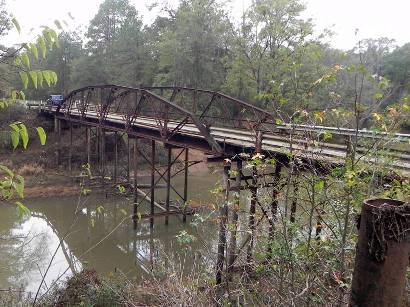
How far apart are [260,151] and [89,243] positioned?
8.39m

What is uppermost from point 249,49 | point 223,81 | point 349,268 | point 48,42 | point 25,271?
point 249,49

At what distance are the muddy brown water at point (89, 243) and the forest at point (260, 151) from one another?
0.39 metres

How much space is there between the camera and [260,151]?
7129mm

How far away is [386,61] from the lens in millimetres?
31109

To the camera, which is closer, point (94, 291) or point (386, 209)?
point (386, 209)

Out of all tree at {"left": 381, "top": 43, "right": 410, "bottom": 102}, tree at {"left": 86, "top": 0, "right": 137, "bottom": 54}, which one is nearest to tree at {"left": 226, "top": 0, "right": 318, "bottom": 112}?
tree at {"left": 381, "top": 43, "right": 410, "bottom": 102}

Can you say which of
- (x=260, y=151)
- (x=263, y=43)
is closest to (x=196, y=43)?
(x=263, y=43)

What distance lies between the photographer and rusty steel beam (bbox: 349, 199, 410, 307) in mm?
1553

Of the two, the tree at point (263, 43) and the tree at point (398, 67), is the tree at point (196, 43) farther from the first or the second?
the tree at point (398, 67)

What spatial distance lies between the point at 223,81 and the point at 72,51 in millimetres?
21199

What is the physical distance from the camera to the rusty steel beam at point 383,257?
5.09 ft

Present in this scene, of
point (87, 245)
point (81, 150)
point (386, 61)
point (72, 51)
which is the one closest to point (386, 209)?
point (87, 245)

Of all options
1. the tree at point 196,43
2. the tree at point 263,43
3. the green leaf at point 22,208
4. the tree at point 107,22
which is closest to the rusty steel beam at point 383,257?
the green leaf at point 22,208

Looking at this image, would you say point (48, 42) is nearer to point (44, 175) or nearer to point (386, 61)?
point (44, 175)
